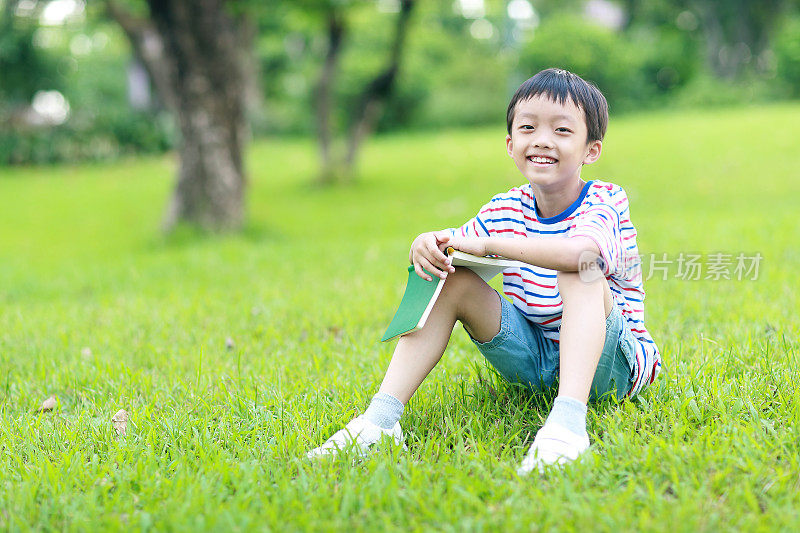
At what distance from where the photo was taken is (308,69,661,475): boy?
200 centimetres

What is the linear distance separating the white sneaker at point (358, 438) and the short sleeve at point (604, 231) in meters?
0.75

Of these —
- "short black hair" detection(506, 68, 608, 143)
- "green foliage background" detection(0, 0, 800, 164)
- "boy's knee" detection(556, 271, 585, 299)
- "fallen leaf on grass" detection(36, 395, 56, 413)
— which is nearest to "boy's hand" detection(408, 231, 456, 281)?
"boy's knee" detection(556, 271, 585, 299)

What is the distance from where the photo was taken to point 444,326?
2176mm

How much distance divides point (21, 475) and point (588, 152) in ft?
6.09

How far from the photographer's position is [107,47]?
35.7m

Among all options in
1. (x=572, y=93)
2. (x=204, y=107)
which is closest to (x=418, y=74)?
(x=204, y=107)

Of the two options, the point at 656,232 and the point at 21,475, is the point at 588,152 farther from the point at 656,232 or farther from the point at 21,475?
the point at 656,232

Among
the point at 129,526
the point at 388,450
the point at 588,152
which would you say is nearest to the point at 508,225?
the point at 588,152

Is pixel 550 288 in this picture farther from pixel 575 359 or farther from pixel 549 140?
pixel 549 140

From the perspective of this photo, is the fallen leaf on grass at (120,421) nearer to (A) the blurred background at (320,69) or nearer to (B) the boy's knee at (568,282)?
(B) the boy's knee at (568,282)

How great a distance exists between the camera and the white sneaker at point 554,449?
6.32 feet

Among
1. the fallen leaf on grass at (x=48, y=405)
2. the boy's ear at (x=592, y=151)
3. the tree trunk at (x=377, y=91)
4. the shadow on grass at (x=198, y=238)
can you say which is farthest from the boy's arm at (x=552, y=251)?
the tree trunk at (x=377, y=91)

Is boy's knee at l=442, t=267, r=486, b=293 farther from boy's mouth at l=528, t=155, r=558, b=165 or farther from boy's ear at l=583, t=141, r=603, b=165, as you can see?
boy's ear at l=583, t=141, r=603, b=165

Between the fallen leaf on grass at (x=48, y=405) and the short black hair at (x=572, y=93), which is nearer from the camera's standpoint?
the short black hair at (x=572, y=93)
